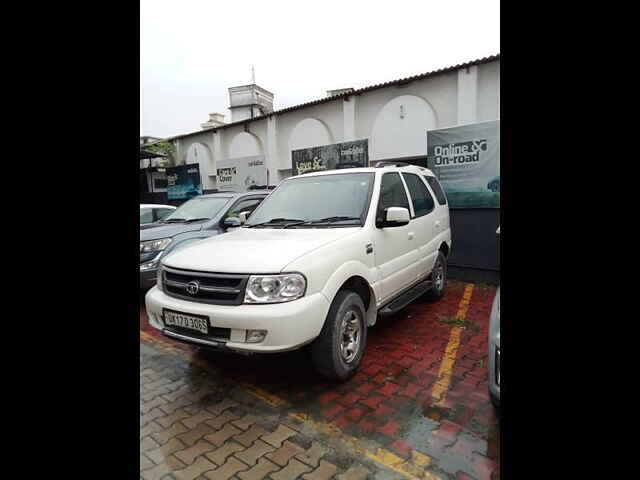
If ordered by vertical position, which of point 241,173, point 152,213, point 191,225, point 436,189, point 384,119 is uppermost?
point 384,119

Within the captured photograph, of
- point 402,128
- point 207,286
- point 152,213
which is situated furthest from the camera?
point 402,128

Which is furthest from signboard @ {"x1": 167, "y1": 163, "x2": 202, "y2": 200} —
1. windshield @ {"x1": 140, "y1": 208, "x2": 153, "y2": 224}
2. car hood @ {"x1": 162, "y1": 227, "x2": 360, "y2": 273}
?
car hood @ {"x1": 162, "y1": 227, "x2": 360, "y2": 273}

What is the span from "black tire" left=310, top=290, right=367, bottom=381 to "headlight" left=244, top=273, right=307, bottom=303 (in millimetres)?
408

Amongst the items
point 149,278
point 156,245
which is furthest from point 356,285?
point 156,245

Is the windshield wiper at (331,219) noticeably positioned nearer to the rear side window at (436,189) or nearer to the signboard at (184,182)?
the rear side window at (436,189)

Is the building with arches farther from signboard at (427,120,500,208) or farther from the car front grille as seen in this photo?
the car front grille

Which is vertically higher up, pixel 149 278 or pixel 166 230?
pixel 166 230

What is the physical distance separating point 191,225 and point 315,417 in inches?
152

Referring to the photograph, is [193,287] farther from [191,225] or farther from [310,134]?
[310,134]

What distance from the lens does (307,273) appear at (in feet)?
9.04

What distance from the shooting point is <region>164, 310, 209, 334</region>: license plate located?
2.82m
